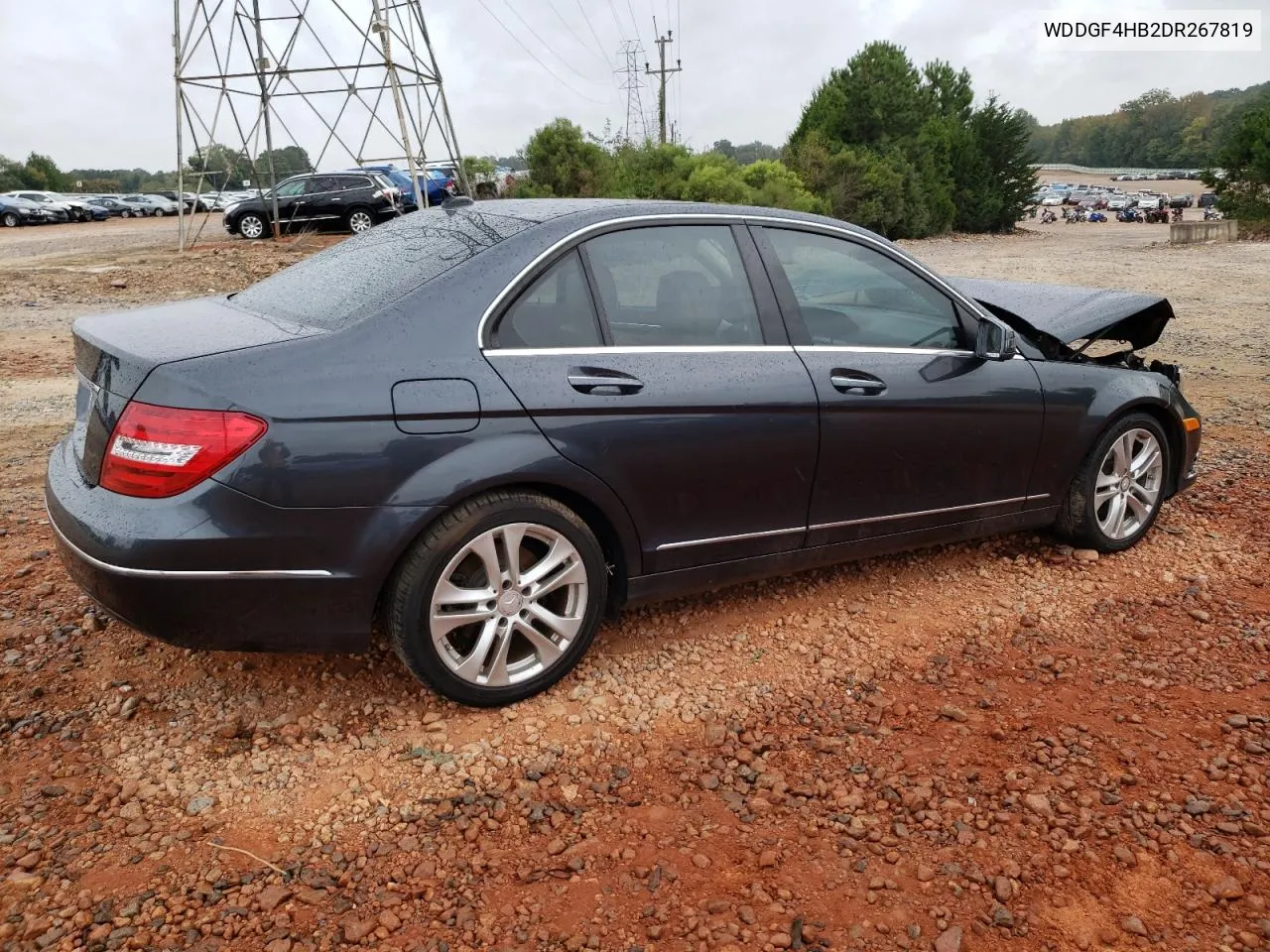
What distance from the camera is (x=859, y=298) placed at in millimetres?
3809

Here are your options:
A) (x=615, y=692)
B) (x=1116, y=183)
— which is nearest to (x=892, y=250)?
(x=615, y=692)

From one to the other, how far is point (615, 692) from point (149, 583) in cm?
150

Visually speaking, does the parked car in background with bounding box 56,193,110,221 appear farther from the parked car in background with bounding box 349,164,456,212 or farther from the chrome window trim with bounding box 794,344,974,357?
the chrome window trim with bounding box 794,344,974,357

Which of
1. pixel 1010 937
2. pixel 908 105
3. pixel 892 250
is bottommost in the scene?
pixel 1010 937

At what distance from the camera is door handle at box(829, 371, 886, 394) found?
11.5 ft

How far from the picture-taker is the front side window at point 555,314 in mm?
3002

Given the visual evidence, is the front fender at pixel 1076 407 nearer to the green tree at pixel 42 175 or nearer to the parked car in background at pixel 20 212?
the parked car in background at pixel 20 212

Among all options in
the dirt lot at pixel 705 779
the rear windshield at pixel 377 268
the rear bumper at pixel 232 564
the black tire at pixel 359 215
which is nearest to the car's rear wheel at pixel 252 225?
the black tire at pixel 359 215

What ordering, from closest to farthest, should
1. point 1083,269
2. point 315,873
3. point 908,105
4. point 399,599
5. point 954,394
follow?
point 315,873 < point 399,599 < point 954,394 < point 1083,269 < point 908,105

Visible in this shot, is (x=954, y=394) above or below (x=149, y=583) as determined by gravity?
above

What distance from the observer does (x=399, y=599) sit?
2830mm

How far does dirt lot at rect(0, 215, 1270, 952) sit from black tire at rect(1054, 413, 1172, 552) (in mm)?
143

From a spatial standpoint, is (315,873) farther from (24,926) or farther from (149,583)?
(149,583)

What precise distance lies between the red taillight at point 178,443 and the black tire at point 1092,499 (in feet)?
11.4
